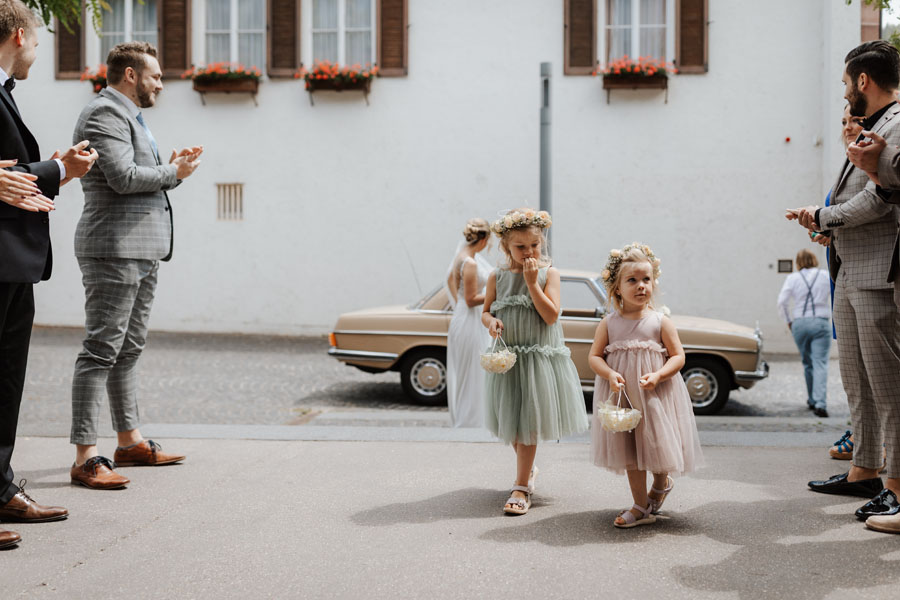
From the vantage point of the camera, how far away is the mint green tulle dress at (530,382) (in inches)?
185

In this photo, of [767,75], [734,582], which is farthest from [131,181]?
[767,75]

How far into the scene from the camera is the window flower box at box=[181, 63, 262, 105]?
17.0 metres

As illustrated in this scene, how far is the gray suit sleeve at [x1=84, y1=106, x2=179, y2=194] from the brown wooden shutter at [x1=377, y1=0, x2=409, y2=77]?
484 inches

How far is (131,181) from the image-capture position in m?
5.05

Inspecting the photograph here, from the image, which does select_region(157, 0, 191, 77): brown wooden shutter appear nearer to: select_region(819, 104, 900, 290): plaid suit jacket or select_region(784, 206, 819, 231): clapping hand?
select_region(784, 206, 819, 231): clapping hand

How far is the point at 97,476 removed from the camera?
489 cm

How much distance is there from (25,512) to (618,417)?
2.68m

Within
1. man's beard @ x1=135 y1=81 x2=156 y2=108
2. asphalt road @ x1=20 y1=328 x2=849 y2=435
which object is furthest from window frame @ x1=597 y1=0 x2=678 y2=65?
man's beard @ x1=135 y1=81 x2=156 y2=108

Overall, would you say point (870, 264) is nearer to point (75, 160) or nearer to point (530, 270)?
point (530, 270)

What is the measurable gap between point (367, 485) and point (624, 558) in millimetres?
1733

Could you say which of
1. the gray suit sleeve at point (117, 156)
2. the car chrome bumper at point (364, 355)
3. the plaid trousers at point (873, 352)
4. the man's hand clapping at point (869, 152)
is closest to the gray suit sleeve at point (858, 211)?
the man's hand clapping at point (869, 152)

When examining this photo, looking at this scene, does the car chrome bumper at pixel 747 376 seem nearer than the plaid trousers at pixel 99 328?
No

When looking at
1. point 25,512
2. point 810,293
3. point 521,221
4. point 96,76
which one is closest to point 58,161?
point 25,512

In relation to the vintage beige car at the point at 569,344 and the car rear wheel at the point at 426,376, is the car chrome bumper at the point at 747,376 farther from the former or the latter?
the car rear wheel at the point at 426,376
